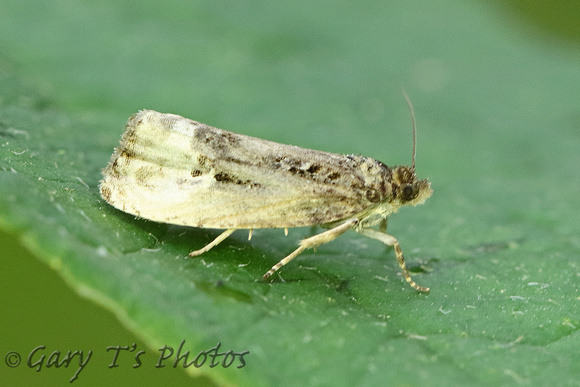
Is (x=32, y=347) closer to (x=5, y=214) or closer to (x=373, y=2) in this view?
(x=5, y=214)

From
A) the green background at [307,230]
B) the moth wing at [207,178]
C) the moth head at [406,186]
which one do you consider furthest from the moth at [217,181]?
the moth head at [406,186]

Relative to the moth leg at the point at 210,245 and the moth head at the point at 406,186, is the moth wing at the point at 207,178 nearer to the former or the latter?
the moth leg at the point at 210,245

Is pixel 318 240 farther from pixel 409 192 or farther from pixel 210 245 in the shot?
pixel 409 192

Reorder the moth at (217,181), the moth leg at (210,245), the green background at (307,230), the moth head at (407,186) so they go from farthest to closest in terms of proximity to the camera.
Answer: the moth head at (407,186)
the moth at (217,181)
the moth leg at (210,245)
the green background at (307,230)

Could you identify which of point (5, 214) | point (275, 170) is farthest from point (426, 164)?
point (5, 214)

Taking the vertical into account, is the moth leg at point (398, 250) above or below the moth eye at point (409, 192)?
below

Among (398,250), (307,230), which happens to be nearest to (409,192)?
(398,250)
